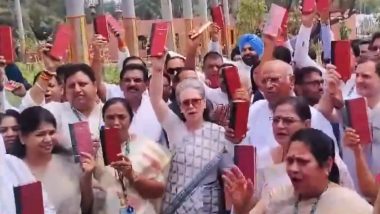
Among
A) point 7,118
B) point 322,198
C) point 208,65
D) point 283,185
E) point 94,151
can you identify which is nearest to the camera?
point 322,198

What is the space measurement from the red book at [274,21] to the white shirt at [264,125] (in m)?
0.80

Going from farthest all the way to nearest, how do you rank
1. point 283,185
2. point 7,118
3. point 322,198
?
point 7,118 < point 283,185 < point 322,198

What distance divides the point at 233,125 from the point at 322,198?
928mm

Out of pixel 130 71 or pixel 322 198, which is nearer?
pixel 322 198

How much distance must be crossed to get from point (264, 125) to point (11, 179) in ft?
4.92

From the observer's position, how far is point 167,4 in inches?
491

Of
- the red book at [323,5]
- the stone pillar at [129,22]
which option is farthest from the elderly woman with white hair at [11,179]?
the stone pillar at [129,22]

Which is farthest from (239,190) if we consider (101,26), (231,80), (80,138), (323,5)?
(101,26)

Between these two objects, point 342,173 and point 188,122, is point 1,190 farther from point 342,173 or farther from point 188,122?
point 342,173

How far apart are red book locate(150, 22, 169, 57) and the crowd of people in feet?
0.21

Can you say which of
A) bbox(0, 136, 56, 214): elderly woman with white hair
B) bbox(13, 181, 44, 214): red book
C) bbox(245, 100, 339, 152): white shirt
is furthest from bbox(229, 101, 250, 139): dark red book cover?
bbox(13, 181, 44, 214): red book

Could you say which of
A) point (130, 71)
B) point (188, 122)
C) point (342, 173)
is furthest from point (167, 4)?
point (342, 173)

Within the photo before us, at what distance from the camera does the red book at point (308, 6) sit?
5.48 metres

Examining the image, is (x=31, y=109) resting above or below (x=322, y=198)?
above
